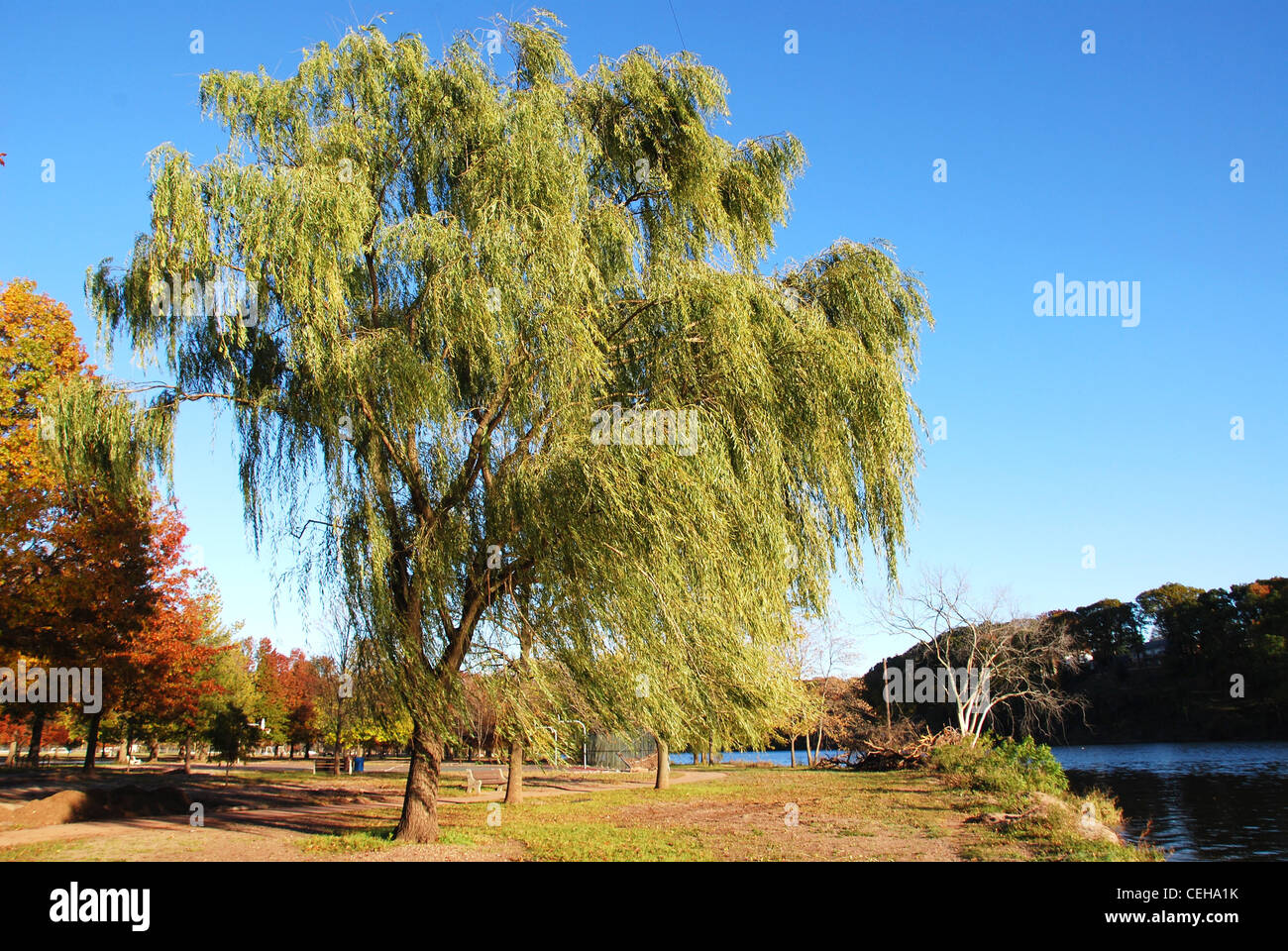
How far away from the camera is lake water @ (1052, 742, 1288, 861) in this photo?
48.2 ft

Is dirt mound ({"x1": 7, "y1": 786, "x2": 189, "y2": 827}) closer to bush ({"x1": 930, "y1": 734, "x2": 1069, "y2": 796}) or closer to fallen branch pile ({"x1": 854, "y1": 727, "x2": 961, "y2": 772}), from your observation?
bush ({"x1": 930, "y1": 734, "x2": 1069, "y2": 796})

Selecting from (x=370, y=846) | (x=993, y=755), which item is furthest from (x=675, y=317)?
(x=993, y=755)

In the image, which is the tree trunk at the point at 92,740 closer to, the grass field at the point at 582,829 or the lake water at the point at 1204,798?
the grass field at the point at 582,829

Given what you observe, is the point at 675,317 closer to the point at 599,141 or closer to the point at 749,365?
the point at 749,365

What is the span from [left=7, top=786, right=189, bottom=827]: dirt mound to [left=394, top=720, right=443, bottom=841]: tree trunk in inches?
286

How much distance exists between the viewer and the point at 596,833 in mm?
13641

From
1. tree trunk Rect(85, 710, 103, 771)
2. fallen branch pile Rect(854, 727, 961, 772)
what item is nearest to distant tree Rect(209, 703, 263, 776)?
tree trunk Rect(85, 710, 103, 771)

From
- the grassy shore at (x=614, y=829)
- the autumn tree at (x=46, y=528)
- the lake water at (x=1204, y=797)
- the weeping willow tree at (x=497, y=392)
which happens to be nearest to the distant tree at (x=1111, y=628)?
the lake water at (x=1204, y=797)

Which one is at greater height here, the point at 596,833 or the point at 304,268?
the point at 304,268

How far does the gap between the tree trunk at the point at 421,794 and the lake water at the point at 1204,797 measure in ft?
41.0

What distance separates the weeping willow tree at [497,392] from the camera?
370 inches

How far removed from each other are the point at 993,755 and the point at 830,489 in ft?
56.4

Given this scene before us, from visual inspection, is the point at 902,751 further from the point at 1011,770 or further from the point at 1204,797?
the point at 1011,770

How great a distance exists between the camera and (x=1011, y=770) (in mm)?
21297
